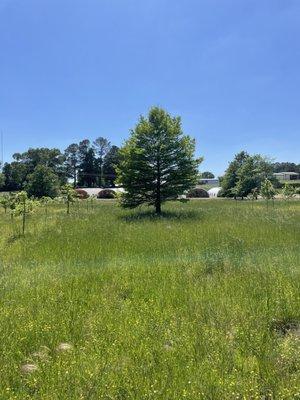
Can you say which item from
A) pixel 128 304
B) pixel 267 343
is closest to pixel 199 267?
pixel 128 304

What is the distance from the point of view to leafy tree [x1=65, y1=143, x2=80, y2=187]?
135 metres

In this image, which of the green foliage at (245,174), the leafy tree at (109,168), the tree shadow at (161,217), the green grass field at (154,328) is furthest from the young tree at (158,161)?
the leafy tree at (109,168)

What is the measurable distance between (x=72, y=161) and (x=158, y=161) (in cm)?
10866

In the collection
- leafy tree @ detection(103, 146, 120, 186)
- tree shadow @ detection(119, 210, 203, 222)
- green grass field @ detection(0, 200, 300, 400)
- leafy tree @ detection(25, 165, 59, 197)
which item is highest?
leafy tree @ detection(103, 146, 120, 186)

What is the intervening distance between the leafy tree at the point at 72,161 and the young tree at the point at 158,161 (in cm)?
10406

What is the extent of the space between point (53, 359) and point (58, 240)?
41.9 feet

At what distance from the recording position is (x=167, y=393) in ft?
14.3

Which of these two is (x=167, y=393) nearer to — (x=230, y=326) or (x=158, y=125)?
(x=230, y=326)

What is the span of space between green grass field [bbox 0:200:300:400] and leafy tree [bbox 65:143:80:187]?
410ft

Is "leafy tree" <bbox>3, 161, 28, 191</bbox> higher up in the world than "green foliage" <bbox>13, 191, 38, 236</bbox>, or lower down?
higher up

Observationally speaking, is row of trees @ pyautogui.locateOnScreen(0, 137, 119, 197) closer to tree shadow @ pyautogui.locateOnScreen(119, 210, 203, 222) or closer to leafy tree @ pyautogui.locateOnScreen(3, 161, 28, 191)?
leafy tree @ pyautogui.locateOnScreen(3, 161, 28, 191)

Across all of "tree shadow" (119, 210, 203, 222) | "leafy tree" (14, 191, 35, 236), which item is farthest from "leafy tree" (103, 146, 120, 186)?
"leafy tree" (14, 191, 35, 236)

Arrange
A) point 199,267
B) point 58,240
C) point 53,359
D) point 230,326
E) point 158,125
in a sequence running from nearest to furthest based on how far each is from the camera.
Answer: point 53,359
point 230,326
point 199,267
point 58,240
point 158,125

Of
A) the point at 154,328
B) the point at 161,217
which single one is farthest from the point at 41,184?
the point at 154,328
